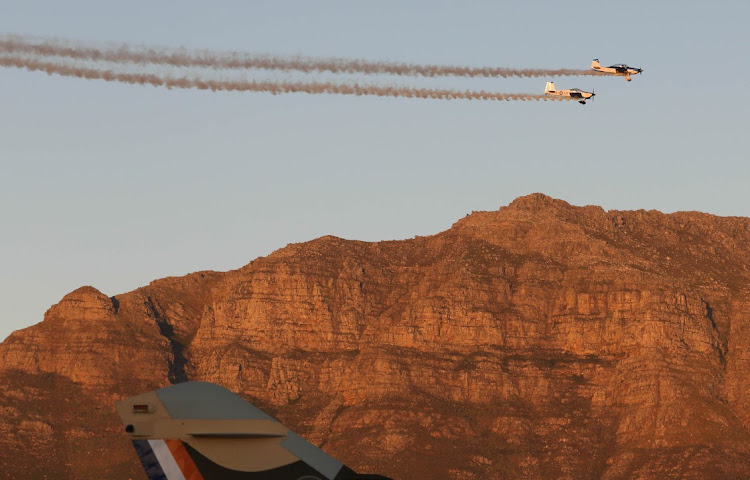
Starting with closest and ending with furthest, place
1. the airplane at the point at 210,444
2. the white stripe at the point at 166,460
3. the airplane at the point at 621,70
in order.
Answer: the airplane at the point at 210,444
the white stripe at the point at 166,460
the airplane at the point at 621,70

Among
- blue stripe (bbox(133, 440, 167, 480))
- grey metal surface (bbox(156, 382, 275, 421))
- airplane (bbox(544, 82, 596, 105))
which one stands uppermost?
airplane (bbox(544, 82, 596, 105))

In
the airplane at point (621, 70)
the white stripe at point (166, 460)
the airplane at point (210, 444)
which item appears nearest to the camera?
the airplane at point (210, 444)

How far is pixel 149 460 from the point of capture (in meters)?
36.0

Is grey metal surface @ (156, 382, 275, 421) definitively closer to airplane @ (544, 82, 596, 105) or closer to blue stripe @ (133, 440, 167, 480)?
blue stripe @ (133, 440, 167, 480)

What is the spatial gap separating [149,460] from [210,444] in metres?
1.43

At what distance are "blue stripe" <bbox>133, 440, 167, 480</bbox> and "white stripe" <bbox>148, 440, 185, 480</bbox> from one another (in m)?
0.08

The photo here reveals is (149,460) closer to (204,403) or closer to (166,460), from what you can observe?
(166,460)

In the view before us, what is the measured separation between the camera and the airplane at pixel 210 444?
118 ft

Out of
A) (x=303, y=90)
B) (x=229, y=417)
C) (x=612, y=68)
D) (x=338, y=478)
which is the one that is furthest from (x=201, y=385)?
(x=612, y=68)

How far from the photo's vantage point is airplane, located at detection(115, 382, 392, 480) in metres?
35.8

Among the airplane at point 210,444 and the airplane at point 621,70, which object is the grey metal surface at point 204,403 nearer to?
the airplane at point 210,444

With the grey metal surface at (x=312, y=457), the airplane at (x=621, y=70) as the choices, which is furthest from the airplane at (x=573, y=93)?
the grey metal surface at (x=312, y=457)

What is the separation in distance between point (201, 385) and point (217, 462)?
1.78 m

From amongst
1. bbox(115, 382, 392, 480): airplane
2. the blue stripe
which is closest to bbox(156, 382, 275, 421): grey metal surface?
bbox(115, 382, 392, 480): airplane
